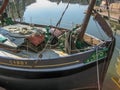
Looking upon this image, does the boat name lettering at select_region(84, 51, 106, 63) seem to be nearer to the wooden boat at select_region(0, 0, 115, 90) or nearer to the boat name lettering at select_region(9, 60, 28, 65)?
the wooden boat at select_region(0, 0, 115, 90)

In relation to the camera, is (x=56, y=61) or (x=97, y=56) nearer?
(x=97, y=56)

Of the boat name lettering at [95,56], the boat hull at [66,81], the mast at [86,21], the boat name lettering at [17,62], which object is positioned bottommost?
the boat hull at [66,81]

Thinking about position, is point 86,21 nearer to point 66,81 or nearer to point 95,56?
point 95,56

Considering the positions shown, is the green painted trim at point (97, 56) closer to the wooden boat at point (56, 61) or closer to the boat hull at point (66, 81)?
the wooden boat at point (56, 61)

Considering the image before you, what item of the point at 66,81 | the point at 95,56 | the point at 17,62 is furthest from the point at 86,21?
the point at 17,62

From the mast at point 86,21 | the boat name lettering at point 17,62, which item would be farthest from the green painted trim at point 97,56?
the boat name lettering at point 17,62

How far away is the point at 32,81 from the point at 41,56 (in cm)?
128

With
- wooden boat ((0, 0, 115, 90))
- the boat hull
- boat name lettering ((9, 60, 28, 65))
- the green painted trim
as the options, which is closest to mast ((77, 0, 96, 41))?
wooden boat ((0, 0, 115, 90))

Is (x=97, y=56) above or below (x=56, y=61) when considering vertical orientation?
above

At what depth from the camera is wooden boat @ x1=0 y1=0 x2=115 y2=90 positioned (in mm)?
12086

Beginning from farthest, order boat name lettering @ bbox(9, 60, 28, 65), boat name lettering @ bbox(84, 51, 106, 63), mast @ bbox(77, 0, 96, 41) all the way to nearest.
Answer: boat name lettering @ bbox(9, 60, 28, 65) < mast @ bbox(77, 0, 96, 41) < boat name lettering @ bbox(84, 51, 106, 63)

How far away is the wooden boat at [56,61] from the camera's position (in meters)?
12.1

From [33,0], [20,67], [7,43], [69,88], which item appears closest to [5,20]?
[7,43]

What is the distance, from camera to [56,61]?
39.9 ft
